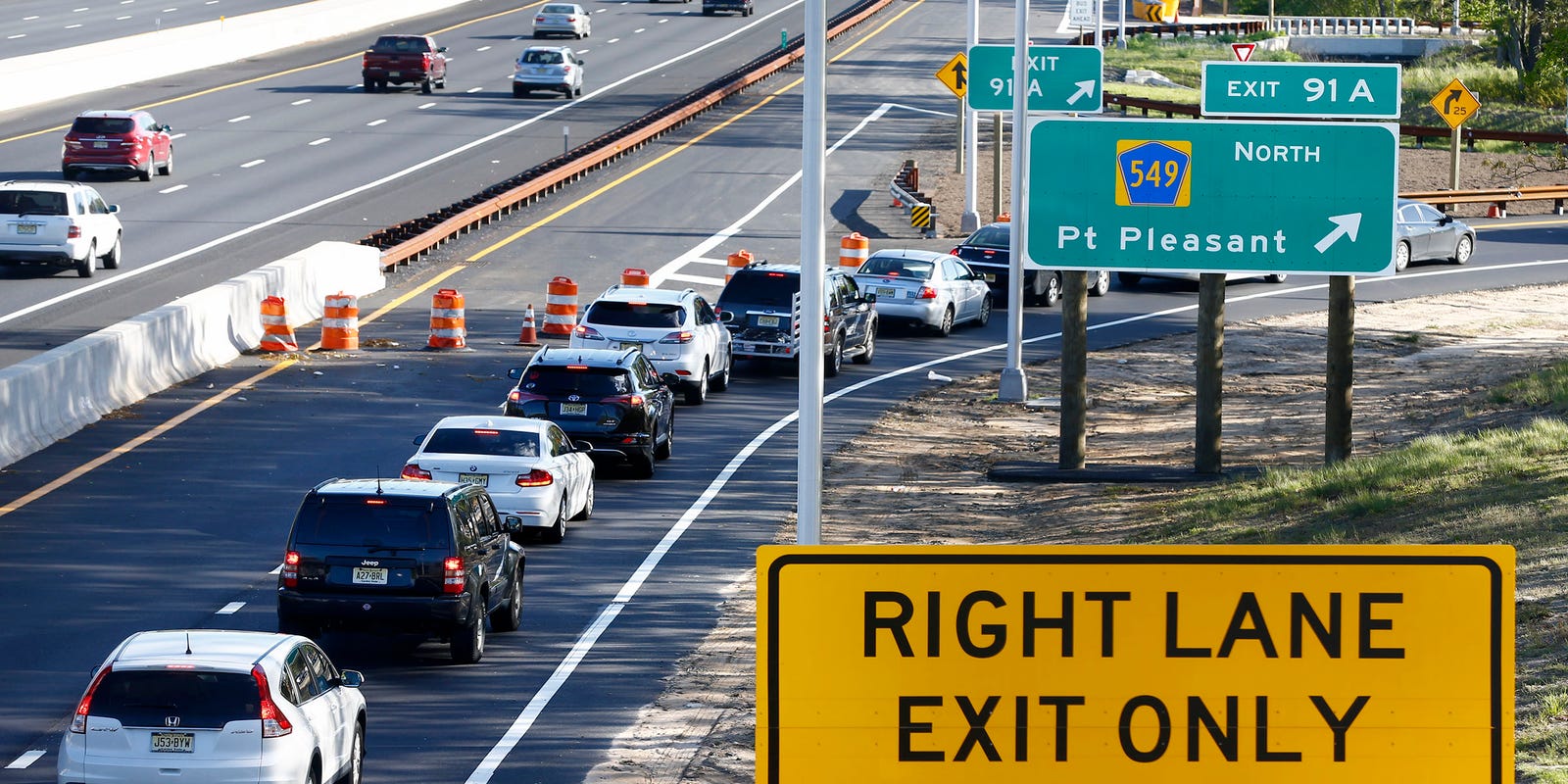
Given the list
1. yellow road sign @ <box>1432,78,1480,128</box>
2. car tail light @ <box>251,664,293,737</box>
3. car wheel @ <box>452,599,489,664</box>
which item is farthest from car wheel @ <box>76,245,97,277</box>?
yellow road sign @ <box>1432,78,1480,128</box>

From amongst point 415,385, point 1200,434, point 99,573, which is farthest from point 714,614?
point 415,385

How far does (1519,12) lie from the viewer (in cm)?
3152

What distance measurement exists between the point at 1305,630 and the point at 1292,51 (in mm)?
99265

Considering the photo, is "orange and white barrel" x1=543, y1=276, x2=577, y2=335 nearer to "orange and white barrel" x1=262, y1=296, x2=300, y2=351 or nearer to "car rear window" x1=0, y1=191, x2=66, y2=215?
"orange and white barrel" x1=262, y1=296, x2=300, y2=351

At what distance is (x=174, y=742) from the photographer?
11.7 m

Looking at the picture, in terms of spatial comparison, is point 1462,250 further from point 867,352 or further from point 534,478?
point 534,478

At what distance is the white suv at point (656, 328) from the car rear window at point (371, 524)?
1302 centimetres

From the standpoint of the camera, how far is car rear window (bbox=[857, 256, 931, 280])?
3803cm

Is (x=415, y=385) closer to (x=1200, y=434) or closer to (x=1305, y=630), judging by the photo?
(x=1200, y=434)

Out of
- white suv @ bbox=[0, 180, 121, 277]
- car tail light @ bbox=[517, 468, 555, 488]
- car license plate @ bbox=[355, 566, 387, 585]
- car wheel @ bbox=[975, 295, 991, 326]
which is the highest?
white suv @ bbox=[0, 180, 121, 277]

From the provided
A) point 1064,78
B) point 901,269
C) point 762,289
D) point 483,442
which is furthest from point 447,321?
point 483,442

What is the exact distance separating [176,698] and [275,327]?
21211 mm

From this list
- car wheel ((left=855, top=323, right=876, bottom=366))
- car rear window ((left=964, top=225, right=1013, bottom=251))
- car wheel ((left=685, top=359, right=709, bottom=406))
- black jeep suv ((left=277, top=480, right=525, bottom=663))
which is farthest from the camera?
car rear window ((left=964, top=225, right=1013, bottom=251))

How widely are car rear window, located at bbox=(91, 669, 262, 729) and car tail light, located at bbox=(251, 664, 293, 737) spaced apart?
1.1 inches
